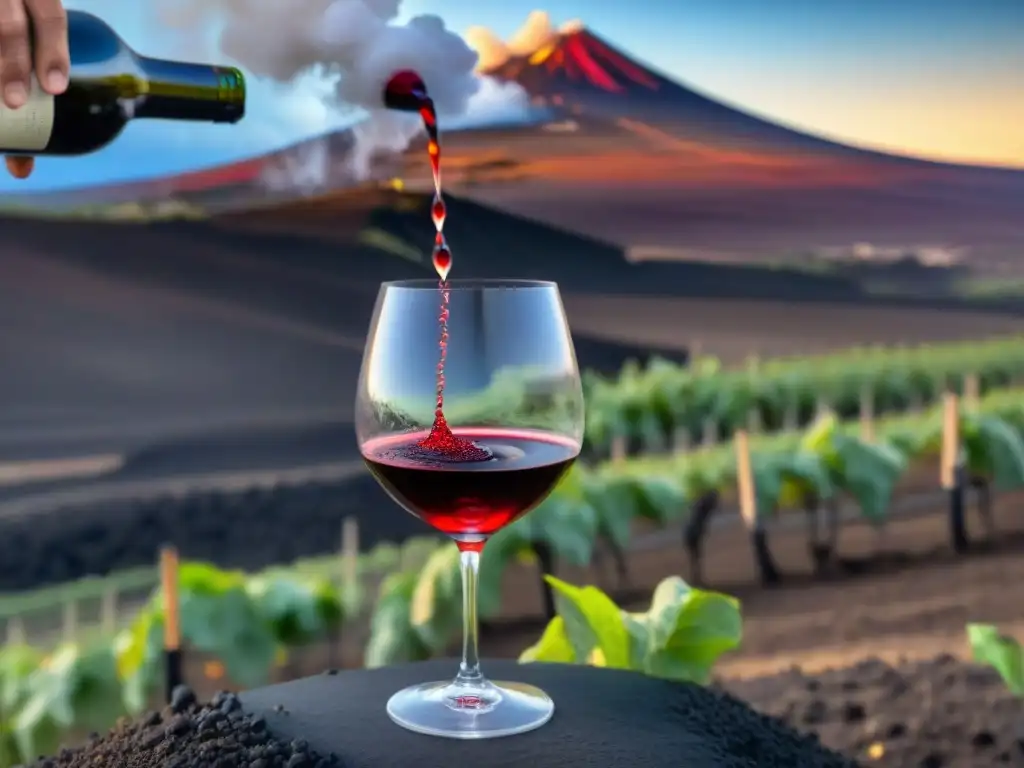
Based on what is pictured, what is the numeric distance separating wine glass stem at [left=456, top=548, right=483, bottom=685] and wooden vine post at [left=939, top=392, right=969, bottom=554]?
10.1ft

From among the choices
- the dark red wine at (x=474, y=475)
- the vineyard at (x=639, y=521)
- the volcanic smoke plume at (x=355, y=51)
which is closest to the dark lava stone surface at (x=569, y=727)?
the dark red wine at (x=474, y=475)

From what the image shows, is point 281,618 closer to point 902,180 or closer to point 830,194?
point 830,194

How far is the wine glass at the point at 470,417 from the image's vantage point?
77cm

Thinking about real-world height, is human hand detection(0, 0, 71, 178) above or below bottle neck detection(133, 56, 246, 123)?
below

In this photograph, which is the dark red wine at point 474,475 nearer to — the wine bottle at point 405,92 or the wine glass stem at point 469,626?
the wine glass stem at point 469,626

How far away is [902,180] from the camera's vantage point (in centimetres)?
416

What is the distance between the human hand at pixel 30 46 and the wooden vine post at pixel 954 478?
3215mm

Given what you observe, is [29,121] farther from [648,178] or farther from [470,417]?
[648,178]

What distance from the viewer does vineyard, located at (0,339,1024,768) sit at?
2379 millimetres

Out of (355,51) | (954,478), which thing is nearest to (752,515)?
(954,478)

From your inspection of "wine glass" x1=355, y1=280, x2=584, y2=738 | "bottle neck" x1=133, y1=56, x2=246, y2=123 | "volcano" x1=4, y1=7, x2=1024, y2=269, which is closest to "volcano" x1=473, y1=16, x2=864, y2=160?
"volcano" x1=4, y1=7, x2=1024, y2=269

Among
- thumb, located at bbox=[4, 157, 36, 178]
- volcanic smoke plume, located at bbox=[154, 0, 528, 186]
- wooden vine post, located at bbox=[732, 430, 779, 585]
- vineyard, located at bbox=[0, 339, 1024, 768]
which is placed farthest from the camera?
wooden vine post, located at bbox=[732, 430, 779, 585]

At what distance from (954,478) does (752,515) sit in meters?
0.83

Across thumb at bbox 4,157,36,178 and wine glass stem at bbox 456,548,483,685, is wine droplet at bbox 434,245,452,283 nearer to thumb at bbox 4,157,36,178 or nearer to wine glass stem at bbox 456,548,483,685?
wine glass stem at bbox 456,548,483,685
